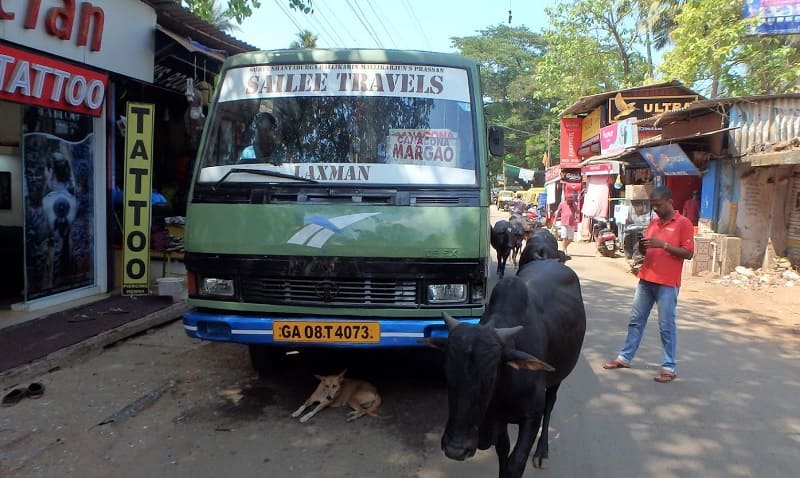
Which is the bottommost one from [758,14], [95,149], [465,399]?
[465,399]

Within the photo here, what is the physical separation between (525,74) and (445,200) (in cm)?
3744

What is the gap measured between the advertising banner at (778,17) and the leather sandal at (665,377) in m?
9.89

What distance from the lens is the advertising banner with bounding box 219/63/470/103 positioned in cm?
440

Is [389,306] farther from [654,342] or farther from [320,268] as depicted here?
[654,342]

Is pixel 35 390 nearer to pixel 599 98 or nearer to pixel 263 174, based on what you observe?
pixel 263 174

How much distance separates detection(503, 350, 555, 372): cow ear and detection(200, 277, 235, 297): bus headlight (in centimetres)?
221

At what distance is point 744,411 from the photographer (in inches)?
170

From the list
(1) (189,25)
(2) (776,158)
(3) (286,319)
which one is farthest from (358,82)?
(2) (776,158)

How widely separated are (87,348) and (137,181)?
7.93 ft

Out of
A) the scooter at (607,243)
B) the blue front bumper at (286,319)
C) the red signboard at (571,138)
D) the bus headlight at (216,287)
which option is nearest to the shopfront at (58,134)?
A: the bus headlight at (216,287)

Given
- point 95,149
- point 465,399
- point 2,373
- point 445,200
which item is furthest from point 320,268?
point 95,149

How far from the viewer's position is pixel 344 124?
435cm

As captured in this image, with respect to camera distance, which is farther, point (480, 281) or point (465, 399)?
point (480, 281)

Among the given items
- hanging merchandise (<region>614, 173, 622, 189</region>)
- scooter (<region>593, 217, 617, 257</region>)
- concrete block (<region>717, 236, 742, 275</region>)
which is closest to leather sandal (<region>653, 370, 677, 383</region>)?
concrete block (<region>717, 236, 742, 275</region>)
